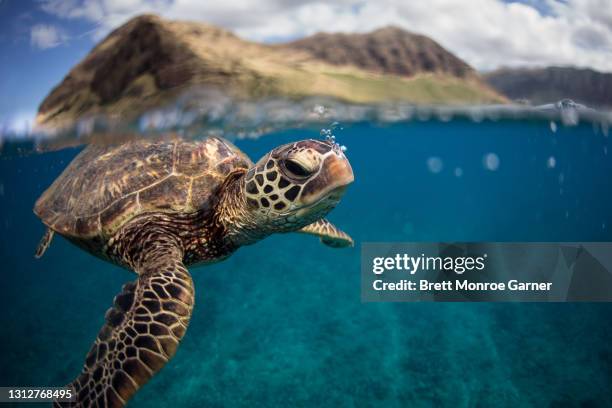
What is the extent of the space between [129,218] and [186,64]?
287cm

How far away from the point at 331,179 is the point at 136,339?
71.2 inches

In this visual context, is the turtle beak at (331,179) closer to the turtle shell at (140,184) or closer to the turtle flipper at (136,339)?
the turtle flipper at (136,339)

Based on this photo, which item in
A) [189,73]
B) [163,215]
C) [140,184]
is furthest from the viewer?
[189,73]

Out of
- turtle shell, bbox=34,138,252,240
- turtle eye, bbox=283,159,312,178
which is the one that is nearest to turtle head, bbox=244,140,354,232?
turtle eye, bbox=283,159,312,178

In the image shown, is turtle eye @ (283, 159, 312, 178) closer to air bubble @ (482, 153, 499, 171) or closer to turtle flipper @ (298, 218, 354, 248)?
turtle flipper @ (298, 218, 354, 248)

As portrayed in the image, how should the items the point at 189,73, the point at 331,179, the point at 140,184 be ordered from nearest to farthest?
the point at 331,179 → the point at 140,184 → the point at 189,73

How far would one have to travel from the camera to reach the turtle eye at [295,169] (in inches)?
115

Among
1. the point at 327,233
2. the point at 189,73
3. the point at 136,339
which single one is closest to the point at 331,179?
the point at 136,339

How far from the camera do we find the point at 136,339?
8.71 ft

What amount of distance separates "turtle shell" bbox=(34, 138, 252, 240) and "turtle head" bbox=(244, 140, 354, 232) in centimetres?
87

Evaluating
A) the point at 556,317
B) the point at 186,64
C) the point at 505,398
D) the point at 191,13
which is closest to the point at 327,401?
the point at 505,398

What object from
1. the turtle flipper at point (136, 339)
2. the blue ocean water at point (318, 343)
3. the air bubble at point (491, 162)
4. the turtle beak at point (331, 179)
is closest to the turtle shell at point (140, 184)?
the turtle flipper at point (136, 339)

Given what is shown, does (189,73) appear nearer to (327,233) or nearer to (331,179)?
(327,233)

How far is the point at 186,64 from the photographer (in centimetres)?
567
